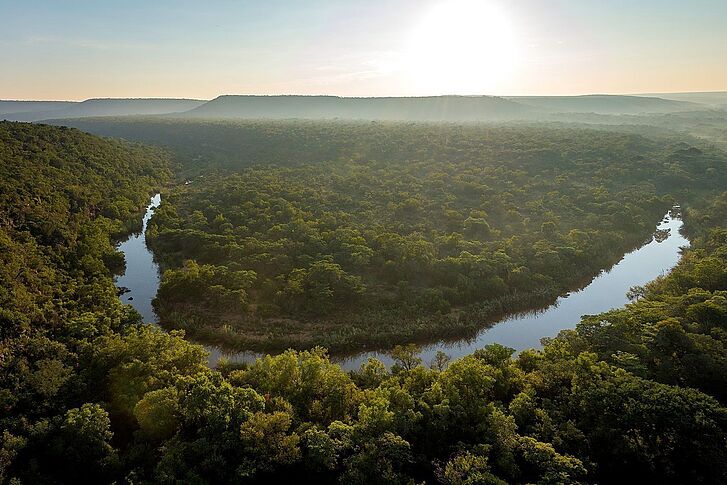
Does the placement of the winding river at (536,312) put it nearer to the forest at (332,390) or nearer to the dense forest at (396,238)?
the dense forest at (396,238)

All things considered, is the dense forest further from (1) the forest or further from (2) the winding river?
(2) the winding river

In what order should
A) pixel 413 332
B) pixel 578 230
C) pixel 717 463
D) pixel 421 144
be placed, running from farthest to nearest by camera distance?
pixel 421 144, pixel 578 230, pixel 413 332, pixel 717 463

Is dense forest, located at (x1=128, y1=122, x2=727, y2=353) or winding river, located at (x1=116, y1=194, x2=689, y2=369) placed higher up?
dense forest, located at (x1=128, y1=122, x2=727, y2=353)

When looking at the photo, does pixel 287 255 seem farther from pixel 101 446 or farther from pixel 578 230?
pixel 578 230

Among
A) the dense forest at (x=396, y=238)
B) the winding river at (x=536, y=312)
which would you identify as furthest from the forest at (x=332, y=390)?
the winding river at (x=536, y=312)

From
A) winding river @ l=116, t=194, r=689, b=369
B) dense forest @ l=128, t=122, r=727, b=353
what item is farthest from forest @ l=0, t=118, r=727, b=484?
winding river @ l=116, t=194, r=689, b=369

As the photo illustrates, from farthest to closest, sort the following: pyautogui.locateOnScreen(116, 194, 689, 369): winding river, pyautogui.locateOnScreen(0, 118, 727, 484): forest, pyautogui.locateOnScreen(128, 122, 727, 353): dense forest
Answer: pyautogui.locateOnScreen(128, 122, 727, 353): dense forest → pyautogui.locateOnScreen(116, 194, 689, 369): winding river → pyautogui.locateOnScreen(0, 118, 727, 484): forest

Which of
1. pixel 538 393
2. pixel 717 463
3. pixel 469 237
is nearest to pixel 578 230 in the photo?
pixel 469 237
